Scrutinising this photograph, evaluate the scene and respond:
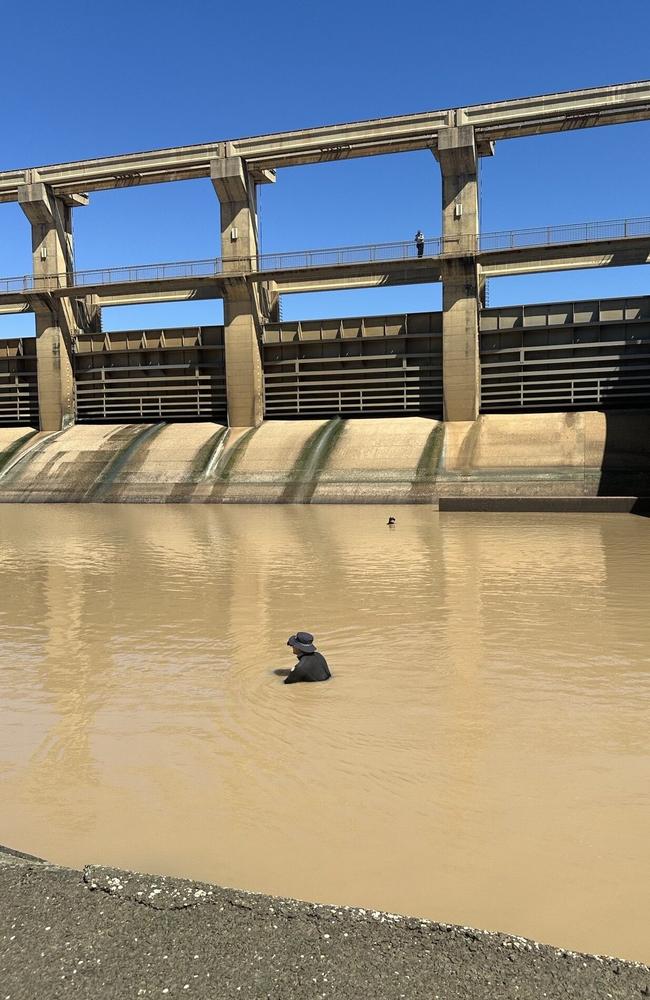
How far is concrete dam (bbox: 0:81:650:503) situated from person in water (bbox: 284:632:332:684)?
62.4 feet

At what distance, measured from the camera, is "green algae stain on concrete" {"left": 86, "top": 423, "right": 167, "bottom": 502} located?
28.4m

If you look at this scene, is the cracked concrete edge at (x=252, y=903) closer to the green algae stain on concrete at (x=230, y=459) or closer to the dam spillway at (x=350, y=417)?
the dam spillway at (x=350, y=417)

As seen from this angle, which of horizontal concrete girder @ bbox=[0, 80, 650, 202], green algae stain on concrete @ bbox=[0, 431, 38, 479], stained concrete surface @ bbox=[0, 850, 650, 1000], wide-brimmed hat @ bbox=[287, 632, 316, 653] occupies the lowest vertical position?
wide-brimmed hat @ bbox=[287, 632, 316, 653]

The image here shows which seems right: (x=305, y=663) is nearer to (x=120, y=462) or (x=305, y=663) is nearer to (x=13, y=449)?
(x=120, y=462)

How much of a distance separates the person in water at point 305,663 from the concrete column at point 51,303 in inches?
1262

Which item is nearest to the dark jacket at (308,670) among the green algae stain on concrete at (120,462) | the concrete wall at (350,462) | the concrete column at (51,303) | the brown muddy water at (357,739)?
the brown muddy water at (357,739)

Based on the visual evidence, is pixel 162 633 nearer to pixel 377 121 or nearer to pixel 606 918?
pixel 606 918

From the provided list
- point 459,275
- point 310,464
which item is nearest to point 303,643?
point 310,464

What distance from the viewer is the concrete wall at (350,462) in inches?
1014

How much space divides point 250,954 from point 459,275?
1188 inches

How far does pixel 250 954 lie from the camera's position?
2.54m

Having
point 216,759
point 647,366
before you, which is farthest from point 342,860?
point 647,366

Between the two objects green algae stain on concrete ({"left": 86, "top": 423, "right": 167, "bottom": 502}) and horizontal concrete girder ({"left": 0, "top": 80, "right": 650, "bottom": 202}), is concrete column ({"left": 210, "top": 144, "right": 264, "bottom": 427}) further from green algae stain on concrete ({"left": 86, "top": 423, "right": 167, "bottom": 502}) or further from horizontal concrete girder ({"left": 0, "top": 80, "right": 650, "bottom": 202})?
green algae stain on concrete ({"left": 86, "top": 423, "right": 167, "bottom": 502})

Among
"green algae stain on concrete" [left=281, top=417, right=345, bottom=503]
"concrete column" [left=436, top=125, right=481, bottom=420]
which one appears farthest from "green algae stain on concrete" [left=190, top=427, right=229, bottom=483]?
"concrete column" [left=436, top=125, right=481, bottom=420]
